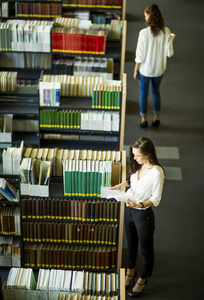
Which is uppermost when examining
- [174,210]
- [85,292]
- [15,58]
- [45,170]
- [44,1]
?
[44,1]

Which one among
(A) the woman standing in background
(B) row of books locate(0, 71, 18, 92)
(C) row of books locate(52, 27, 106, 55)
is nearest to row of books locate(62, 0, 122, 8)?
(C) row of books locate(52, 27, 106, 55)

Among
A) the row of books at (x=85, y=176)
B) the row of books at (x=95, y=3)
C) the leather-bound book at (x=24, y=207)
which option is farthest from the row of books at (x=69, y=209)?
the row of books at (x=95, y=3)

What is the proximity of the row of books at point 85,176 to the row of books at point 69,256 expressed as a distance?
745 millimetres

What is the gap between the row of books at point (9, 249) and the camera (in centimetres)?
564

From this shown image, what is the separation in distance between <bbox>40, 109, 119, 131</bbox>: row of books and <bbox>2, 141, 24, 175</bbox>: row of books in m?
1.19

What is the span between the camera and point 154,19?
23.2 ft

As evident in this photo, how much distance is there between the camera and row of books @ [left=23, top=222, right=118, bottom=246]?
5.49 m

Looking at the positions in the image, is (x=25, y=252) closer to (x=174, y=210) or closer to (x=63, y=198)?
(x=63, y=198)

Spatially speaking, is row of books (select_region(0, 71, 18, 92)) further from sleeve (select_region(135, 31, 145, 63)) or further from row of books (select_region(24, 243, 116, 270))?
row of books (select_region(24, 243, 116, 270))

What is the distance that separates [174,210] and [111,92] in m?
1.82

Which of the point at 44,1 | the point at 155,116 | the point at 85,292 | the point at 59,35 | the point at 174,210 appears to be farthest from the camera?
the point at 44,1

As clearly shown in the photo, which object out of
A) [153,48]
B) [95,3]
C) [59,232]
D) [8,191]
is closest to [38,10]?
[95,3]

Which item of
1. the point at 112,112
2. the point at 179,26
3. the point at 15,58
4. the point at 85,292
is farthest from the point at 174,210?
the point at 179,26

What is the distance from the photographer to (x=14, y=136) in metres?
6.75
